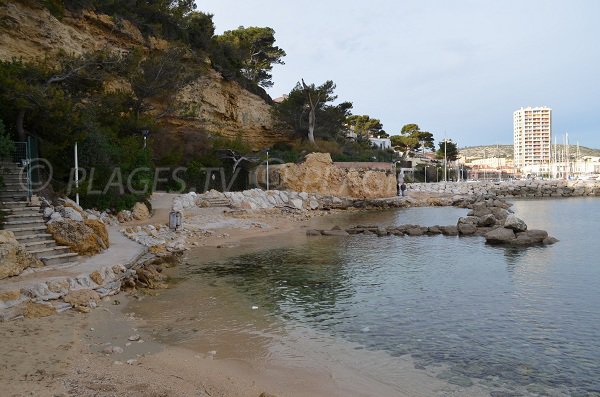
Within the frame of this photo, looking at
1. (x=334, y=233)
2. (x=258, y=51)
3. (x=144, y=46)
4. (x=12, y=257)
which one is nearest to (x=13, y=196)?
(x=12, y=257)

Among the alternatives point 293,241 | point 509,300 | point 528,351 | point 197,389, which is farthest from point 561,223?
point 197,389

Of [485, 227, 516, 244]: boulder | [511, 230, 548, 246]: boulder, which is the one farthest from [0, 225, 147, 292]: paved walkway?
[511, 230, 548, 246]: boulder

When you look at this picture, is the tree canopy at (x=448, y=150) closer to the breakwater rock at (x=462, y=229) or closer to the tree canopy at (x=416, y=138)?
the tree canopy at (x=416, y=138)

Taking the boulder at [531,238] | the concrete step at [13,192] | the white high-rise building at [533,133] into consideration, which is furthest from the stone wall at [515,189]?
the white high-rise building at [533,133]

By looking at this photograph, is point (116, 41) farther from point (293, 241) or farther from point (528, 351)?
point (528, 351)

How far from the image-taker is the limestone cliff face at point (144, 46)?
25.7 metres

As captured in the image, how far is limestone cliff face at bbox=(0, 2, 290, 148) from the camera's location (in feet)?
84.3

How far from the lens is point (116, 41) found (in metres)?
33.1

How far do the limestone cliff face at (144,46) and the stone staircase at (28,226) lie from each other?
39.5 ft

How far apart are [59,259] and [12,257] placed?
4.59 ft

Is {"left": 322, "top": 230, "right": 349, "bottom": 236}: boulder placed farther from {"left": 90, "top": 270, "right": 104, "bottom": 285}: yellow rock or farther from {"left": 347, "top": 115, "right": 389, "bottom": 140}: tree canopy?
{"left": 347, "top": 115, "right": 389, "bottom": 140}: tree canopy

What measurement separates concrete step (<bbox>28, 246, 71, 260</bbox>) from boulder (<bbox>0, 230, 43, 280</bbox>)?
33cm

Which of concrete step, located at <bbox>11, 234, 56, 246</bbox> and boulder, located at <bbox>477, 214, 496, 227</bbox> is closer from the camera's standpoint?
concrete step, located at <bbox>11, 234, 56, 246</bbox>

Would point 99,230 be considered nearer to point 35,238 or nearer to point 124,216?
point 35,238
